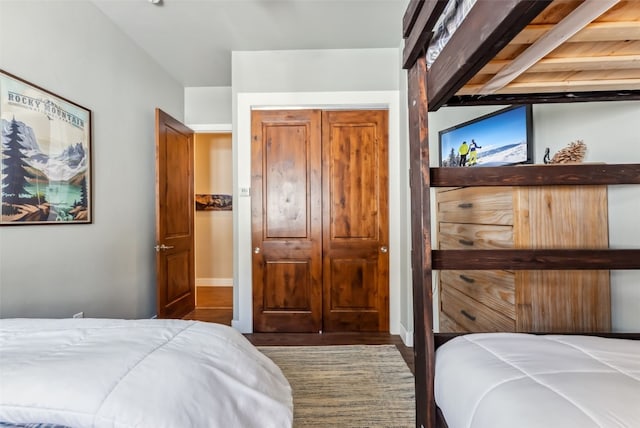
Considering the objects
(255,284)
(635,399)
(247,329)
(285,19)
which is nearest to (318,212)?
(255,284)

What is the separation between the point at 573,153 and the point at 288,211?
2.30 meters

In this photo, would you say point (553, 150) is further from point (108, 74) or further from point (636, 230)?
point (108, 74)

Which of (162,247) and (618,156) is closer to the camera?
(618,156)

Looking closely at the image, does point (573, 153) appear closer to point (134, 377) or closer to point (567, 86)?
point (567, 86)

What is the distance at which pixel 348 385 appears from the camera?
81.6 inches

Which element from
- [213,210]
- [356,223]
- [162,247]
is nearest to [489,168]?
[356,223]

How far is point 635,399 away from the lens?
59cm

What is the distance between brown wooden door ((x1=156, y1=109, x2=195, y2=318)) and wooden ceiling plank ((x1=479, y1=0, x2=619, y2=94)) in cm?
294

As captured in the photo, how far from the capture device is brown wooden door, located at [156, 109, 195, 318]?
3.04 metres

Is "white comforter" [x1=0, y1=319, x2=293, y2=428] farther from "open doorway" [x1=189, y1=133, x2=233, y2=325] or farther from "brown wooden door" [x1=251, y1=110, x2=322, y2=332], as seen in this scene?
"open doorway" [x1=189, y1=133, x2=233, y2=325]

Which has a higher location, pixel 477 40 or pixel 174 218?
pixel 477 40

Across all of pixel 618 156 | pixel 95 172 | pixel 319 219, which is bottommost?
pixel 319 219

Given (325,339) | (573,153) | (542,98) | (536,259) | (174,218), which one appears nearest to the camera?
(536,259)

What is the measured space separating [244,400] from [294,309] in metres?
2.20
